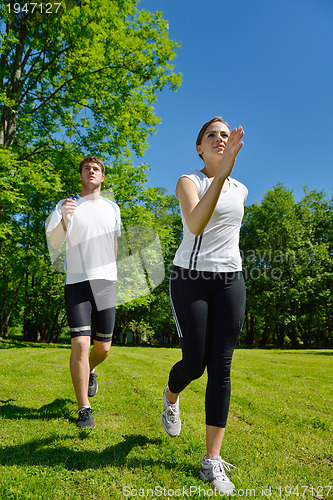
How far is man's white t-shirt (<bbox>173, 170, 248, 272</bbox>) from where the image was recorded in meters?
2.58

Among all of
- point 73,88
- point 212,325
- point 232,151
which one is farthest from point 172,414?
point 73,88

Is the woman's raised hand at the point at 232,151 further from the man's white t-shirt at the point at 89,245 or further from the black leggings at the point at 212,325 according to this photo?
the man's white t-shirt at the point at 89,245

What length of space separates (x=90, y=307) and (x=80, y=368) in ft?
2.05

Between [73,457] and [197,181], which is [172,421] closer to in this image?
[73,457]

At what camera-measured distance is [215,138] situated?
8.93 ft

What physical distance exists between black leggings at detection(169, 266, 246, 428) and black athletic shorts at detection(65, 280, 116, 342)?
136cm

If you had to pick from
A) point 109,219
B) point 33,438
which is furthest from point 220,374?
point 109,219

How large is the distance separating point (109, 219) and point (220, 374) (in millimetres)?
2163

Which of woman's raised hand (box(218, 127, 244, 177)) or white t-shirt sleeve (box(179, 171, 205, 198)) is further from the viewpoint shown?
white t-shirt sleeve (box(179, 171, 205, 198))

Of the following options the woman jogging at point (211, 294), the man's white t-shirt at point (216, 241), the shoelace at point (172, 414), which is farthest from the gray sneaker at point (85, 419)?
the man's white t-shirt at point (216, 241)

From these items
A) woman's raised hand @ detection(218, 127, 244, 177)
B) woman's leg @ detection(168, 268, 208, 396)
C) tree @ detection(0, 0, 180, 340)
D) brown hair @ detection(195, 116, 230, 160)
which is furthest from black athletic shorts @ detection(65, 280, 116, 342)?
tree @ detection(0, 0, 180, 340)

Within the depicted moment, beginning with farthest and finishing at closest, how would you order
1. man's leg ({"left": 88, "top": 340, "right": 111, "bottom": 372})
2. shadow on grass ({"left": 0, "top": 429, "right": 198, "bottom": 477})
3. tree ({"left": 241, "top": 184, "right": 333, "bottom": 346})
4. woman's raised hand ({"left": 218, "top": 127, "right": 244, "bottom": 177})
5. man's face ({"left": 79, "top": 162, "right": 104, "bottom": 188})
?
tree ({"left": 241, "top": 184, "right": 333, "bottom": 346}) → man's leg ({"left": 88, "top": 340, "right": 111, "bottom": 372}) → man's face ({"left": 79, "top": 162, "right": 104, "bottom": 188}) → shadow on grass ({"left": 0, "top": 429, "right": 198, "bottom": 477}) → woman's raised hand ({"left": 218, "top": 127, "right": 244, "bottom": 177})

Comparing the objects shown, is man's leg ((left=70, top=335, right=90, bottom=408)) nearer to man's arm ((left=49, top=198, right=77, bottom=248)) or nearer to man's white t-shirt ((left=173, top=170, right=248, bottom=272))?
man's arm ((left=49, top=198, right=77, bottom=248))

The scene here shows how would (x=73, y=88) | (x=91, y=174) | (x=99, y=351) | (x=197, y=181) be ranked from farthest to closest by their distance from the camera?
(x=73, y=88) < (x=99, y=351) < (x=91, y=174) < (x=197, y=181)
